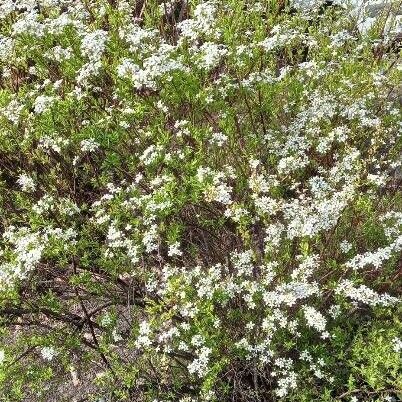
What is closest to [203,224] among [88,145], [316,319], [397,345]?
[88,145]

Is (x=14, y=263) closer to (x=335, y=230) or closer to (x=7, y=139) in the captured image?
(x=7, y=139)

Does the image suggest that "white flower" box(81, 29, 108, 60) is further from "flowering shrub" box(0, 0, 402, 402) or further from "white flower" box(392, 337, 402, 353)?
"white flower" box(392, 337, 402, 353)

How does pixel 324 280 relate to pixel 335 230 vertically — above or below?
below

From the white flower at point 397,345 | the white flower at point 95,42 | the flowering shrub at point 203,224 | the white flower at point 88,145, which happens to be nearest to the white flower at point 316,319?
A: the flowering shrub at point 203,224

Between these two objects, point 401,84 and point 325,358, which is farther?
point 401,84

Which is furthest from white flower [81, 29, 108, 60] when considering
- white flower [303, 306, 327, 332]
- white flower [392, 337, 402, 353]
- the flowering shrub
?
white flower [392, 337, 402, 353]

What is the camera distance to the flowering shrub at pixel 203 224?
11.1ft

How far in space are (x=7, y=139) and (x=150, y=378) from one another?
7.28 ft

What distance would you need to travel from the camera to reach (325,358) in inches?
135

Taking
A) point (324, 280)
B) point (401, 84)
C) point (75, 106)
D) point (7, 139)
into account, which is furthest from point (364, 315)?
point (7, 139)

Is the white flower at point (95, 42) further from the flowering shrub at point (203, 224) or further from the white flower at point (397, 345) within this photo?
the white flower at point (397, 345)

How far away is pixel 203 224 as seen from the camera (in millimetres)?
4105

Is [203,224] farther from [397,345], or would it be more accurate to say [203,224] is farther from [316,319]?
[397,345]

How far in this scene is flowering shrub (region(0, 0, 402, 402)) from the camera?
339cm
